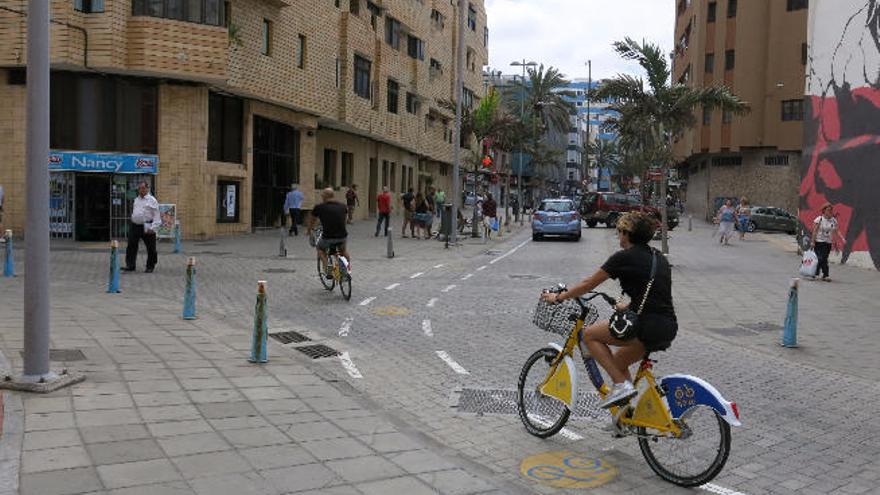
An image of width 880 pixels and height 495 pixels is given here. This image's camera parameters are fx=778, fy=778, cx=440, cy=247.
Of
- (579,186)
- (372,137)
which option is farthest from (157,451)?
(579,186)

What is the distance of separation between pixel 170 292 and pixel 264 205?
18.0 metres

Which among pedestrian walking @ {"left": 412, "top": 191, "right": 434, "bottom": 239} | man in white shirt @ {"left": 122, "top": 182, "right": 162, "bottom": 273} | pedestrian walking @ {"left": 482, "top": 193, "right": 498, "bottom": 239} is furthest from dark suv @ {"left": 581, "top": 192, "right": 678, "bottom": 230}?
man in white shirt @ {"left": 122, "top": 182, "right": 162, "bottom": 273}

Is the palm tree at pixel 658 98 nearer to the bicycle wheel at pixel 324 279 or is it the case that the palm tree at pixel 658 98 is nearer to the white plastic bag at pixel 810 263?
the white plastic bag at pixel 810 263

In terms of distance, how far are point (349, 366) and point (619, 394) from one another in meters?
3.74

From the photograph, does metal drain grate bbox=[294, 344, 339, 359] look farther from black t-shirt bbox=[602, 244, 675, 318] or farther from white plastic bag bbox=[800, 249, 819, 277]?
white plastic bag bbox=[800, 249, 819, 277]

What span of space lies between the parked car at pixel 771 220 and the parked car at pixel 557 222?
18666 millimetres

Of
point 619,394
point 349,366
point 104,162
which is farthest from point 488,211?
point 619,394

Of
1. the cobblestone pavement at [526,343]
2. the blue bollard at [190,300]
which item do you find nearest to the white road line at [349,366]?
the cobblestone pavement at [526,343]

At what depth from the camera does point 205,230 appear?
2559cm

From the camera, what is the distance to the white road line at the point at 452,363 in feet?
27.0

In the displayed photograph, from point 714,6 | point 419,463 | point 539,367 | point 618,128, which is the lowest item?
point 419,463

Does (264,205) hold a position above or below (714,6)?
below

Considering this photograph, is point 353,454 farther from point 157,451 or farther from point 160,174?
point 160,174

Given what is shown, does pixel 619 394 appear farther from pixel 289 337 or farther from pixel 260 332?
pixel 289 337
